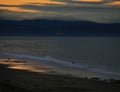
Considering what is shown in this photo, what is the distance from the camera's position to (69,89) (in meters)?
18.5

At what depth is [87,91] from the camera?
18.0m

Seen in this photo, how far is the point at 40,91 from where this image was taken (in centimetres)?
1728

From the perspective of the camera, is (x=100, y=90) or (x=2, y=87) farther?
(x=100, y=90)

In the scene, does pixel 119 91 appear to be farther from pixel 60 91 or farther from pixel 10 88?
pixel 10 88

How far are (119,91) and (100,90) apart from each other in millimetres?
842

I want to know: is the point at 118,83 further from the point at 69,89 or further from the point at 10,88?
the point at 10,88

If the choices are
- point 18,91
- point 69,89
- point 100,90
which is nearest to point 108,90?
point 100,90

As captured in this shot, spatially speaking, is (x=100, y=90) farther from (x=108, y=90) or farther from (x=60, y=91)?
(x=60, y=91)

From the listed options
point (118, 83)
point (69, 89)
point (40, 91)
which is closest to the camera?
point (40, 91)

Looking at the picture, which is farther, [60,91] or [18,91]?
[60,91]

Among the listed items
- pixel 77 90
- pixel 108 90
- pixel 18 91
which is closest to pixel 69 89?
pixel 77 90

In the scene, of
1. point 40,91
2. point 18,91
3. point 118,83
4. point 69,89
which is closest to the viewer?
point 18,91

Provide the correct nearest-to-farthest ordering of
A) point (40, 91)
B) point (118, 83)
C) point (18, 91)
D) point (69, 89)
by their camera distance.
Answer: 1. point (18, 91)
2. point (40, 91)
3. point (69, 89)
4. point (118, 83)

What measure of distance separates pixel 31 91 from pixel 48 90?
1427mm
